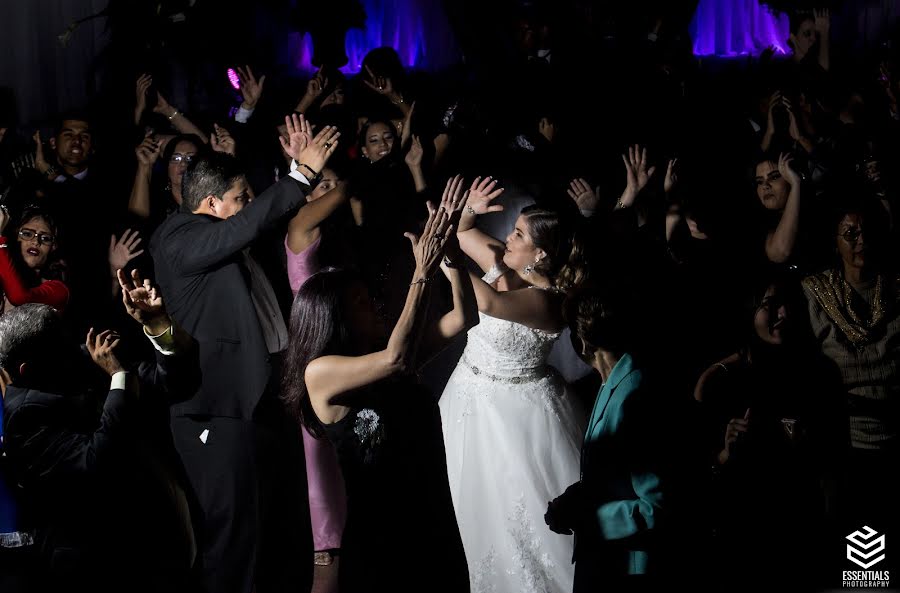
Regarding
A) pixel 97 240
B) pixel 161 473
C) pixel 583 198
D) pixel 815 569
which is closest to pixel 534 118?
pixel 583 198

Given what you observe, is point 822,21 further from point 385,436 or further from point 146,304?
point 146,304

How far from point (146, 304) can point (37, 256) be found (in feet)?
4.65

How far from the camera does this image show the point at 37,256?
4.05m

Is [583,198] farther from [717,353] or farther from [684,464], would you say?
[684,464]

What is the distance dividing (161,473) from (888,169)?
13.8ft

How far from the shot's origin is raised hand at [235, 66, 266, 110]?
5.39 m

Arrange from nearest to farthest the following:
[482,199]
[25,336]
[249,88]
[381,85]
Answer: [25,336] → [482,199] → [249,88] → [381,85]

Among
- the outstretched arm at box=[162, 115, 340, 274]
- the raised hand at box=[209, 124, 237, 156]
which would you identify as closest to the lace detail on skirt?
the outstretched arm at box=[162, 115, 340, 274]

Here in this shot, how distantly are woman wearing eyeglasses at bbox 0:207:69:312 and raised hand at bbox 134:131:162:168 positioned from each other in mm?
792

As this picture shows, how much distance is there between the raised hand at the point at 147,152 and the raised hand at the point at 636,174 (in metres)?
2.32

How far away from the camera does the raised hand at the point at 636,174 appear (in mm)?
4777

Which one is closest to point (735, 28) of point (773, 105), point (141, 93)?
point (773, 105)

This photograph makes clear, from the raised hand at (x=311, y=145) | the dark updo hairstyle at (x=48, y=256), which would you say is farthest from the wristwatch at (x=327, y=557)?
the dark updo hairstyle at (x=48, y=256)

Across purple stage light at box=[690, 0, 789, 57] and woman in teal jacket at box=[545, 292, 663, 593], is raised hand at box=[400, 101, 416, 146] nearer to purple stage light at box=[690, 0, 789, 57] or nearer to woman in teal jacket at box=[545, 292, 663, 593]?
woman in teal jacket at box=[545, 292, 663, 593]
